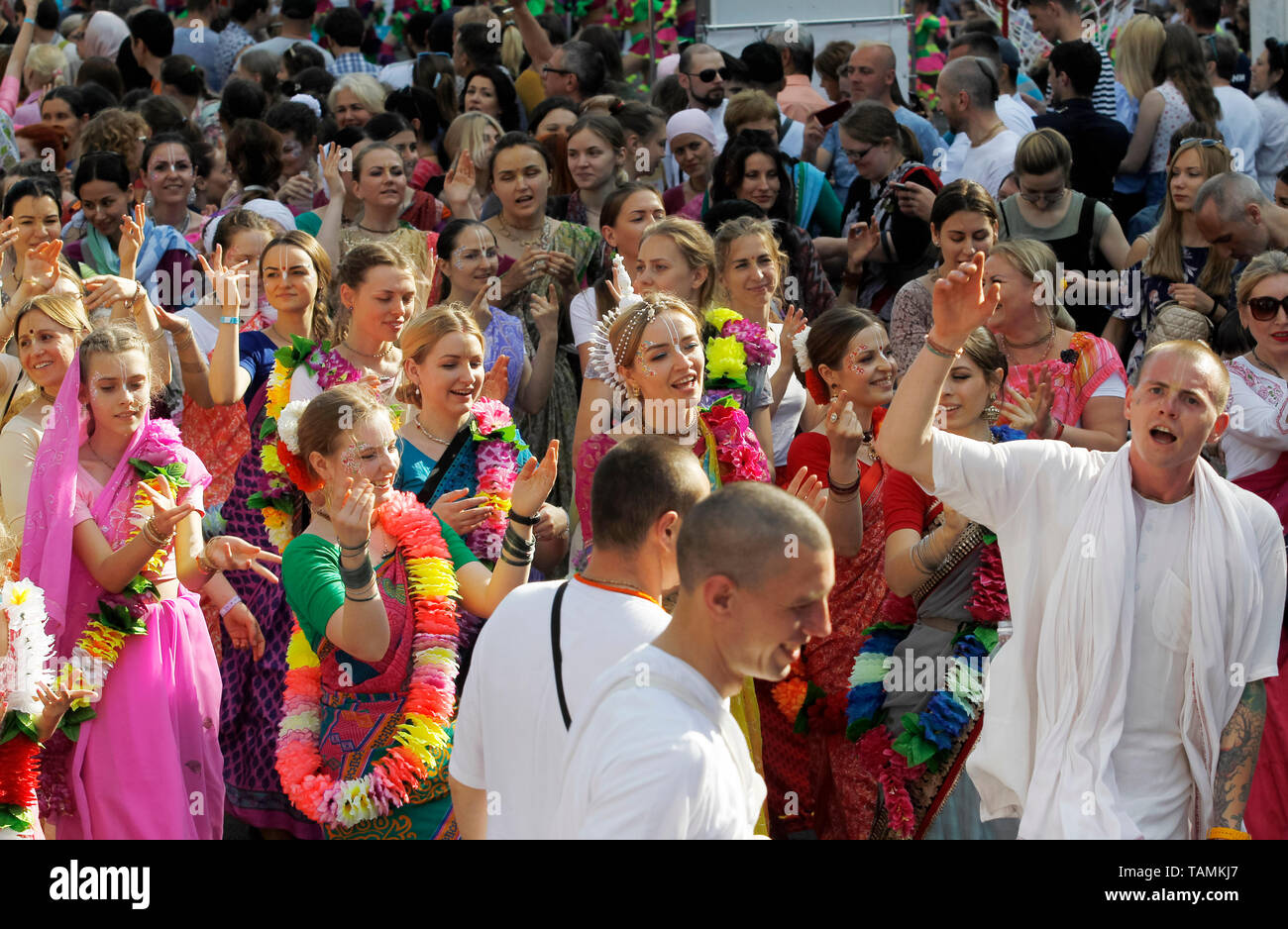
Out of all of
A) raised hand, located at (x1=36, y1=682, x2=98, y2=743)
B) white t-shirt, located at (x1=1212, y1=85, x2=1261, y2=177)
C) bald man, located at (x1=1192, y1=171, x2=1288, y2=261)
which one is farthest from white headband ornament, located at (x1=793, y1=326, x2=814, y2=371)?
white t-shirt, located at (x1=1212, y1=85, x2=1261, y2=177)

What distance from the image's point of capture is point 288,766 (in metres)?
4.67

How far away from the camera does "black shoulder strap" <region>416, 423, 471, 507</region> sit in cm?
525

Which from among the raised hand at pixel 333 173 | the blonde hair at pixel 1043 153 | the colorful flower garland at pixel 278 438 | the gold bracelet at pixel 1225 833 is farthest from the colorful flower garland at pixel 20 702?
the blonde hair at pixel 1043 153

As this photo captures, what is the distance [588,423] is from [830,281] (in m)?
2.93

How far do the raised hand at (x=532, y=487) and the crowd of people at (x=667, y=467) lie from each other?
0.01m

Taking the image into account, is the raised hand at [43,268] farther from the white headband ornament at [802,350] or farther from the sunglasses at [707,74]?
the sunglasses at [707,74]

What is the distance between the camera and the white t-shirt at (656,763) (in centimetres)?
257

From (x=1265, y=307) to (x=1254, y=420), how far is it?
441 mm

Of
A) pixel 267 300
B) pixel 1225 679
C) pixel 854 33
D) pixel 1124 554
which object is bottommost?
pixel 1225 679

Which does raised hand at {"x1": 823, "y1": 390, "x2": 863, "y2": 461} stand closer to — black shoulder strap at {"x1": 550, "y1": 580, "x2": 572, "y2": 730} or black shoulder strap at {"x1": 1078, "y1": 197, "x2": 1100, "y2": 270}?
black shoulder strap at {"x1": 550, "y1": 580, "x2": 572, "y2": 730}

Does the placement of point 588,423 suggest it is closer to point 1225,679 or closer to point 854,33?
point 1225,679

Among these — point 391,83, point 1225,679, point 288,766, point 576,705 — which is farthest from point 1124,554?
point 391,83
